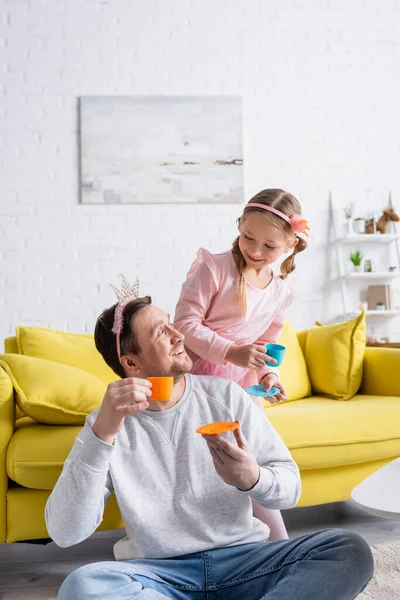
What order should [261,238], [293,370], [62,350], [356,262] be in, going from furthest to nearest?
[356,262] → [293,370] → [62,350] → [261,238]

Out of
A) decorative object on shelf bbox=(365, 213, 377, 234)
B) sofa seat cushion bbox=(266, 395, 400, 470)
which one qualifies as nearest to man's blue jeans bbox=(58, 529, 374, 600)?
sofa seat cushion bbox=(266, 395, 400, 470)

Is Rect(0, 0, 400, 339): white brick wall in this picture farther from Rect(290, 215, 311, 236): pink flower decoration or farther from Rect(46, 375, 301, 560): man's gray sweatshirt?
Rect(46, 375, 301, 560): man's gray sweatshirt

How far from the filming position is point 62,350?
8.91ft

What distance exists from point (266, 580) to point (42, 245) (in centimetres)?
333

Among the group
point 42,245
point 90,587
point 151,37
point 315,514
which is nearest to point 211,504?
point 90,587

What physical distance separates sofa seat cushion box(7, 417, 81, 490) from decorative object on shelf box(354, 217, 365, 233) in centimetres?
306

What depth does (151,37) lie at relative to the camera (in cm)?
456

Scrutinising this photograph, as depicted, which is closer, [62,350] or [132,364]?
[132,364]

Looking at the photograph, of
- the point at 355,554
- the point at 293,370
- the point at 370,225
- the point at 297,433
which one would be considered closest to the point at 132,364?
the point at 355,554

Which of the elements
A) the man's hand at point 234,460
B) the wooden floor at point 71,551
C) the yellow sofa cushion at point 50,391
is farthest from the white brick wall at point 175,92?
the man's hand at point 234,460

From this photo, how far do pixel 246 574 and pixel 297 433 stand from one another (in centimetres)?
102

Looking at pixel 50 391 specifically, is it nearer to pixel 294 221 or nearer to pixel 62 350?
pixel 62 350

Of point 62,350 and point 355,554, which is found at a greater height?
point 62,350

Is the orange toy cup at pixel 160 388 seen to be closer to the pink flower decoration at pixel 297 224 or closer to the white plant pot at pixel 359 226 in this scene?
the pink flower decoration at pixel 297 224
